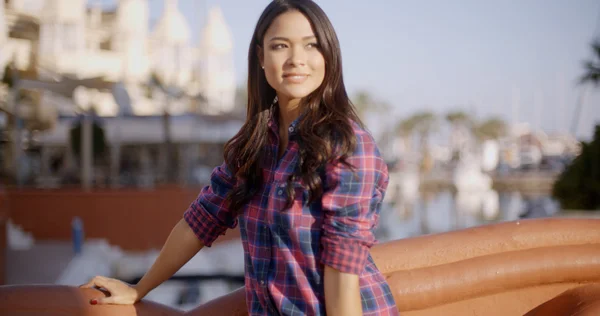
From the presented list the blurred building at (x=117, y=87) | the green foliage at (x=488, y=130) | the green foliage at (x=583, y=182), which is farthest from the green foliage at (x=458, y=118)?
the green foliage at (x=583, y=182)

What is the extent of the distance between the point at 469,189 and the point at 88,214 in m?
32.9

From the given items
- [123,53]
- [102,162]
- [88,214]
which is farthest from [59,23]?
[88,214]

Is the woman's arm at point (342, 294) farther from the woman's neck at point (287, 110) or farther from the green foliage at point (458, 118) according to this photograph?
the green foliage at point (458, 118)

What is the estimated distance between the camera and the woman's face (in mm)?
1327

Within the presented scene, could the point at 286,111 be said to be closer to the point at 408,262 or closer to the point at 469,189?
the point at 408,262

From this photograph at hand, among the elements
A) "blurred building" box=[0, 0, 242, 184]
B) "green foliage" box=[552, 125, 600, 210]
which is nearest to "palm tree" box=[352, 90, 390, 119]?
"blurred building" box=[0, 0, 242, 184]

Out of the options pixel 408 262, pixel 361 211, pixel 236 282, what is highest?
pixel 361 211

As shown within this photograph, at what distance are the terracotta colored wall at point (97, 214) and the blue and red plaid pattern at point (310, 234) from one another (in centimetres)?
855

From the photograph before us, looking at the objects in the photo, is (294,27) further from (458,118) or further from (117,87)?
(458,118)

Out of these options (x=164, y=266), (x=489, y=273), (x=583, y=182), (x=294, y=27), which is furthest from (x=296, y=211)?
(x=583, y=182)

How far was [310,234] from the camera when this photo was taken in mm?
1253

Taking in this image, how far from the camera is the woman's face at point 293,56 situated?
1.33m

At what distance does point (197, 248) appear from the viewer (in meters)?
1.58

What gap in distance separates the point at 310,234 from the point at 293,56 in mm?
391
